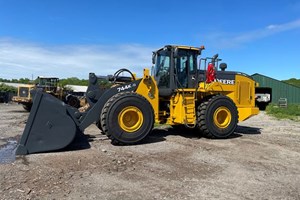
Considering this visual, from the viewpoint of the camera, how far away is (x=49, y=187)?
15.7ft

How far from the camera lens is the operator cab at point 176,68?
9.53m

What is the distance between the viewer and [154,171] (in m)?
5.80

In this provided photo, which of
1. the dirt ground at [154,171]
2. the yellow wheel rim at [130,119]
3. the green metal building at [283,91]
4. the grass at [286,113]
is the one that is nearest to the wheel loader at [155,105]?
the yellow wheel rim at [130,119]

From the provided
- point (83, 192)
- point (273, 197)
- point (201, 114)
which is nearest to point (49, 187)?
point (83, 192)

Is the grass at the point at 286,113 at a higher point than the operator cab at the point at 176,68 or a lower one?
lower

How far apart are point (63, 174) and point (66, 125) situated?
188 cm

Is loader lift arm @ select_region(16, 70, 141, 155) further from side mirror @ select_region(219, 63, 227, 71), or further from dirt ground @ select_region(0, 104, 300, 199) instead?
side mirror @ select_region(219, 63, 227, 71)

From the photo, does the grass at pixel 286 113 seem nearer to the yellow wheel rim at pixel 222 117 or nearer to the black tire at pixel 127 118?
the yellow wheel rim at pixel 222 117

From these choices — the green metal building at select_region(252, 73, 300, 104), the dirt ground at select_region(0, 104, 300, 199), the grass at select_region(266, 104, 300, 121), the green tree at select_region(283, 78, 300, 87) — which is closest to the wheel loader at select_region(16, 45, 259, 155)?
the dirt ground at select_region(0, 104, 300, 199)

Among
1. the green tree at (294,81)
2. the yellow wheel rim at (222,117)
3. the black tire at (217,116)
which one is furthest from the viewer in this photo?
the green tree at (294,81)

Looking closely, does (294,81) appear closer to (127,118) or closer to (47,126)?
(127,118)

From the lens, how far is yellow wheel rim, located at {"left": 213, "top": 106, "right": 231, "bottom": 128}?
943cm

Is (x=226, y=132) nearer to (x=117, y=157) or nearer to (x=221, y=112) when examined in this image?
(x=221, y=112)

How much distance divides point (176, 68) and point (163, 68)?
1.42 ft
